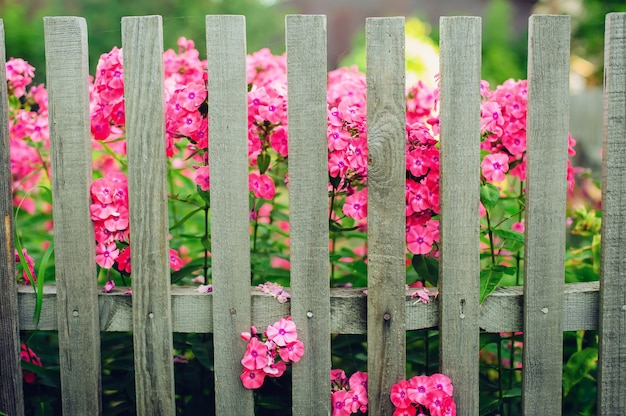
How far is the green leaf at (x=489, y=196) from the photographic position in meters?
1.77

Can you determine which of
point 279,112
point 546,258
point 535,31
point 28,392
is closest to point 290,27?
point 279,112

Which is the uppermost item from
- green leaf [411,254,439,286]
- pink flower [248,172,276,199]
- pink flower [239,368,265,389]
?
pink flower [248,172,276,199]

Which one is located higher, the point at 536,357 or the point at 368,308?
the point at 368,308

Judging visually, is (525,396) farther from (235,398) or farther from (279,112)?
(279,112)

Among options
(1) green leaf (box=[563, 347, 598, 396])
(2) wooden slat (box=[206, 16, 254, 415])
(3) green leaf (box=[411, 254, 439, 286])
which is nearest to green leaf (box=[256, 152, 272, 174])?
(2) wooden slat (box=[206, 16, 254, 415])

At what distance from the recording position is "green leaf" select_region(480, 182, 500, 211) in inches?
69.7

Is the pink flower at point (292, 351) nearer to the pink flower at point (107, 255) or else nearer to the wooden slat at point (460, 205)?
the wooden slat at point (460, 205)

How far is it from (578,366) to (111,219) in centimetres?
130

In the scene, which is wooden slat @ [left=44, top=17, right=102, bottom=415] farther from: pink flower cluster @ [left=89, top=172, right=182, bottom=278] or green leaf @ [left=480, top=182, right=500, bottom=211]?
green leaf @ [left=480, top=182, right=500, bottom=211]

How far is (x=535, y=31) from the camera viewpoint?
170 cm

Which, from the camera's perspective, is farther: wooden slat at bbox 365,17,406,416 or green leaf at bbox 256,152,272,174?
green leaf at bbox 256,152,272,174

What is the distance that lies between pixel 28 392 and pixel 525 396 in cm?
138

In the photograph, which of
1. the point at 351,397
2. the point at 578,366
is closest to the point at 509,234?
the point at 578,366

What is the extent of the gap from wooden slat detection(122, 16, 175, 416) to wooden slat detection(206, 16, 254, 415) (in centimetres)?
12
